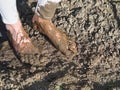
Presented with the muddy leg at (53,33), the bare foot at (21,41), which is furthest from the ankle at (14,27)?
the muddy leg at (53,33)

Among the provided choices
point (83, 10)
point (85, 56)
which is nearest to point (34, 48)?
point (85, 56)

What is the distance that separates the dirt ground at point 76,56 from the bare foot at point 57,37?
45 millimetres

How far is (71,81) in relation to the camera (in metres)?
2.67

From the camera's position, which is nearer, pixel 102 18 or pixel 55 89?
pixel 55 89

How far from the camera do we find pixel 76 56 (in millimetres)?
2846

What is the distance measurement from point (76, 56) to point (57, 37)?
18 centimetres

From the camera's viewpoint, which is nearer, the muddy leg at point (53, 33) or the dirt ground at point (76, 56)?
the dirt ground at point (76, 56)

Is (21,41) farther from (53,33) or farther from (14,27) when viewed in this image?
(53,33)

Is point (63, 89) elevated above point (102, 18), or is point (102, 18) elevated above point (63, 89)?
point (102, 18)

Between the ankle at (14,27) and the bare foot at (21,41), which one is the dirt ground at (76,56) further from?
the ankle at (14,27)

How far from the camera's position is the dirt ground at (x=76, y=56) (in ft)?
8.73

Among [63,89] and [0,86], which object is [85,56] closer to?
→ [63,89]

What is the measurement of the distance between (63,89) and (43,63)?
0.27 m

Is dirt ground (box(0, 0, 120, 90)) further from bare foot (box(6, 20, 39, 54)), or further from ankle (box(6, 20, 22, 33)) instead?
ankle (box(6, 20, 22, 33))
